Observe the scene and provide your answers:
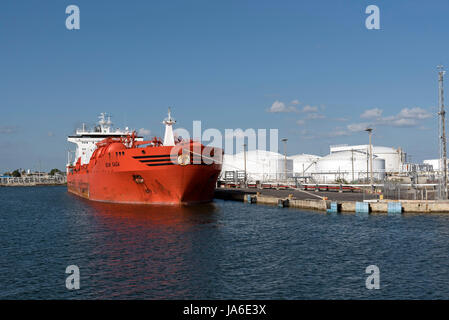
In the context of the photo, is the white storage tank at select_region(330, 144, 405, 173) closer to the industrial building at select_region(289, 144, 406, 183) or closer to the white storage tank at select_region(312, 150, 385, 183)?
the industrial building at select_region(289, 144, 406, 183)

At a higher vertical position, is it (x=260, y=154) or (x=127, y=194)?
(x=260, y=154)

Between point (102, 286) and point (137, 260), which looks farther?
point (137, 260)

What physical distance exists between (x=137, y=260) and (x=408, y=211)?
89.2 ft

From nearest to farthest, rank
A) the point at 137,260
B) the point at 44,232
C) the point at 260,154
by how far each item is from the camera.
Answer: the point at 137,260, the point at 44,232, the point at 260,154

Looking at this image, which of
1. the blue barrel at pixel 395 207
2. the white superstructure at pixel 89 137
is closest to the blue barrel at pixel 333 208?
the blue barrel at pixel 395 207

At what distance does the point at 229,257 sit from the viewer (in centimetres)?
2189

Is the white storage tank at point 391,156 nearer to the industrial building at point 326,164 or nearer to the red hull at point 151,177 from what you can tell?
the industrial building at point 326,164

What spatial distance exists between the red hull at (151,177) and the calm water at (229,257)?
6698 millimetres

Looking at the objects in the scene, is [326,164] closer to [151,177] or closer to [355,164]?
[355,164]

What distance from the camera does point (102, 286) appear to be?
56.6ft

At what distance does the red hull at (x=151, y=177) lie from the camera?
41906 millimetres

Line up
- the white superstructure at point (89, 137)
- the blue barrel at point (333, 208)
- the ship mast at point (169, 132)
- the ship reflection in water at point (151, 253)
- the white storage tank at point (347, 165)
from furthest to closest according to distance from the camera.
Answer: the white storage tank at point (347, 165) → the white superstructure at point (89, 137) → the ship mast at point (169, 132) → the blue barrel at point (333, 208) → the ship reflection in water at point (151, 253)

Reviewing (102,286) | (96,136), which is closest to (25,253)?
(102,286)
